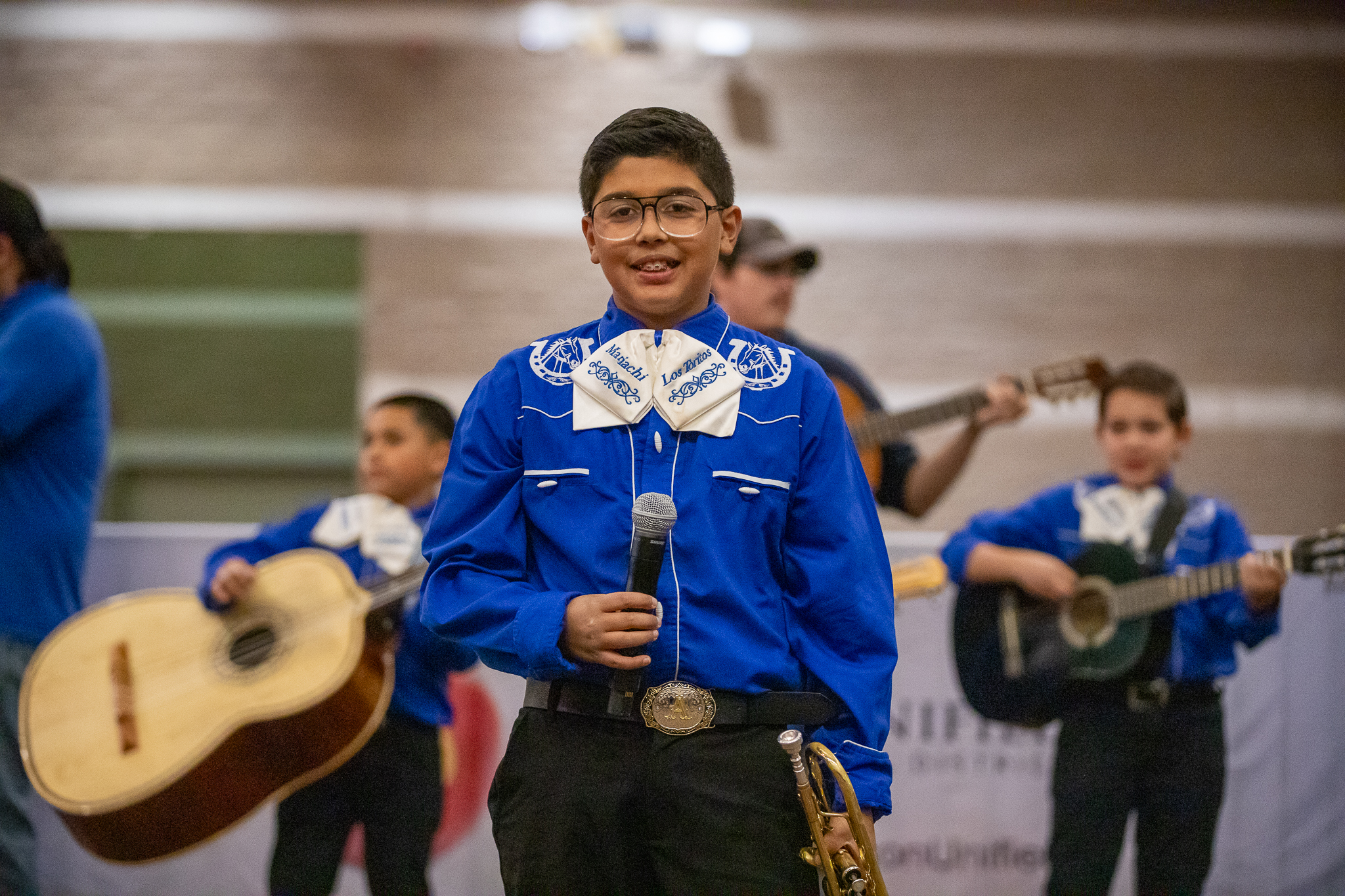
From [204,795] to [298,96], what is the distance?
3880 mm

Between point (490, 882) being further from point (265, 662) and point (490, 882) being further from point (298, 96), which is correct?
point (298, 96)

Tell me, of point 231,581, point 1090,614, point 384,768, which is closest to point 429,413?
point 231,581

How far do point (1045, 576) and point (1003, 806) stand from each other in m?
0.74

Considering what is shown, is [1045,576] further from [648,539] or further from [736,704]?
[648,539]

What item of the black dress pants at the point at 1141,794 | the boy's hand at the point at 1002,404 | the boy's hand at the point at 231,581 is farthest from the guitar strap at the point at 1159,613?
the boy's hand at the point at 231,581

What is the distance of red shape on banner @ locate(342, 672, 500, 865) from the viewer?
369 cm

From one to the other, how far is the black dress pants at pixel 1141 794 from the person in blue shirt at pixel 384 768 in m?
1.67

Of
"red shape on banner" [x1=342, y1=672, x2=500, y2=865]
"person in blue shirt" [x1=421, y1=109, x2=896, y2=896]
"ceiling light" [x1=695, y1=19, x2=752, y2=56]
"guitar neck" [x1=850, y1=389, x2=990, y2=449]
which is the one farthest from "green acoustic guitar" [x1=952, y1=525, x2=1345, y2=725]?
"ceiling light" [x1=695, y1=19, x2=752, y2=56]

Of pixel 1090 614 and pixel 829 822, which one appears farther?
pixel 1090 614

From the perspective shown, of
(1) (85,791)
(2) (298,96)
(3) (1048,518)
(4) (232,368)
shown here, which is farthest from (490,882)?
(2) (298,96)

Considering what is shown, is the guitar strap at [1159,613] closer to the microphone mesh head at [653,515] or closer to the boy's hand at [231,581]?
the microphone mesh head at [653,515]

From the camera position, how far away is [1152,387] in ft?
11.4

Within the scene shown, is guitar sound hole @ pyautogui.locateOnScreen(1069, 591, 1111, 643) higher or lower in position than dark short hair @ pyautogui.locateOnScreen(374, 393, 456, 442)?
lower

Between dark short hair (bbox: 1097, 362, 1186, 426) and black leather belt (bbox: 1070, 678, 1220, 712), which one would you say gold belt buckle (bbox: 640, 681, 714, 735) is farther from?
dark short hair (bbox: 1097, 362, 1186, 426)
